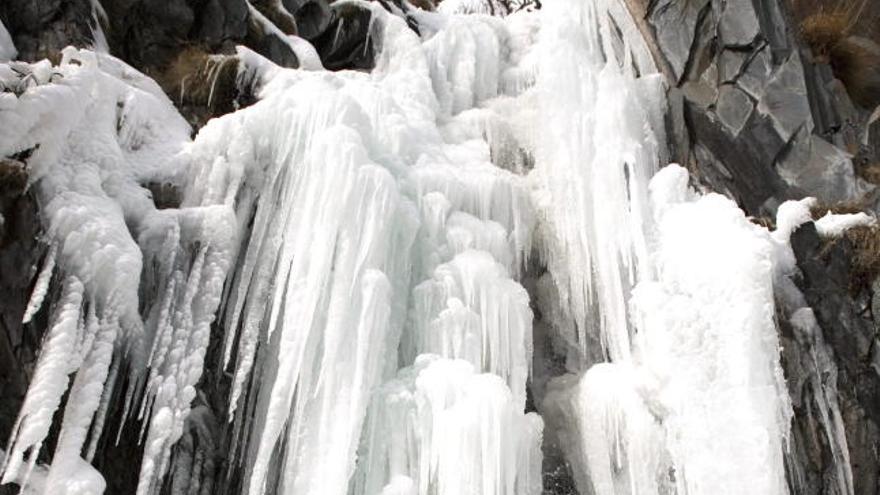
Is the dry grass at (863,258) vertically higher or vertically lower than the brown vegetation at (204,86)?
lower

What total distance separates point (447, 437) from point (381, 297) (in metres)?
1.10

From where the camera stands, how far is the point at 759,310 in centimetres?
732

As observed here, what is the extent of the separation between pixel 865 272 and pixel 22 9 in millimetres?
8137

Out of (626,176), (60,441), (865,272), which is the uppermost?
(626,176)

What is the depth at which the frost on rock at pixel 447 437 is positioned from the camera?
595cm

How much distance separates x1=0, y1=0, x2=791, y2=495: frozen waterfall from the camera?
5207mm

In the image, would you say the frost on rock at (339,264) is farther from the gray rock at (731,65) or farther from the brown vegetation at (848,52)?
the brown vegetation at (848,52)

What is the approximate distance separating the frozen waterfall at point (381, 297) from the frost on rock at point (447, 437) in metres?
0.02

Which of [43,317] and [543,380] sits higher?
[543,380]

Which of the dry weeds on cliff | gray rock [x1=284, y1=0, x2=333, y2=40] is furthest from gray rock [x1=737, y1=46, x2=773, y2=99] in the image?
gray rock [x1=284, y1=0, x2=333, y2=40]

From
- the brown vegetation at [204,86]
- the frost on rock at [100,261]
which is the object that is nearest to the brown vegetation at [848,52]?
the brown vegetation at [204,86]

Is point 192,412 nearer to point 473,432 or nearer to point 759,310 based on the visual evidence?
point 473,432

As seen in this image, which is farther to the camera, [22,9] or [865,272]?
[865,272]

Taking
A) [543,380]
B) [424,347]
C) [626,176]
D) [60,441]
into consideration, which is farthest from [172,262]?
[626,176]
